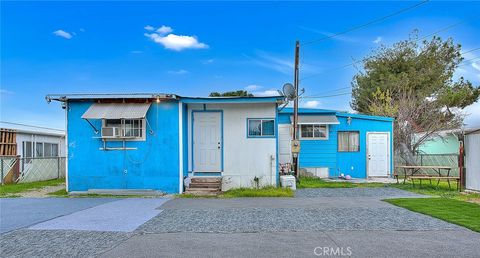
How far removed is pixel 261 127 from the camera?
39.6 ft

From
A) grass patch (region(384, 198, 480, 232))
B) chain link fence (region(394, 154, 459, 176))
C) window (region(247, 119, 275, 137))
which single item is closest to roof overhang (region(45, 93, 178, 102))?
window (region(247, 119, 275, 137))

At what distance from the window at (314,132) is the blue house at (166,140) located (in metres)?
4.12

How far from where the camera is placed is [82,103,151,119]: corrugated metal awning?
11031mm

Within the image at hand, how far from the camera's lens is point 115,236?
19.2 feet

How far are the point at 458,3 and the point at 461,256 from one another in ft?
50.9

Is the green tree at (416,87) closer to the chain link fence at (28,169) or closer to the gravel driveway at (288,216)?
the gravel driveway at (288,216)


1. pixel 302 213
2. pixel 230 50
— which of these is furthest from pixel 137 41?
pixel 302 213

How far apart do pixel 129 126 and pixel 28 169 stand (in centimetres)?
725

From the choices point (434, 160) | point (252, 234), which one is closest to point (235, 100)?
point (252, 234)

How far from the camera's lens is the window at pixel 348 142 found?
52.3ft

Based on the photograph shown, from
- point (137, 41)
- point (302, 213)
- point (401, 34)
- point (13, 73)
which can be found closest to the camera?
point (302, 213)

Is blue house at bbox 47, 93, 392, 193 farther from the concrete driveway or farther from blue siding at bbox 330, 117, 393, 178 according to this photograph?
blue siding at bbox 330, 117, 393, 178

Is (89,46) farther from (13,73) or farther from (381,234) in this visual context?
(381,234)

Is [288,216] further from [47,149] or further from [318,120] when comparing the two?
[47,149]
